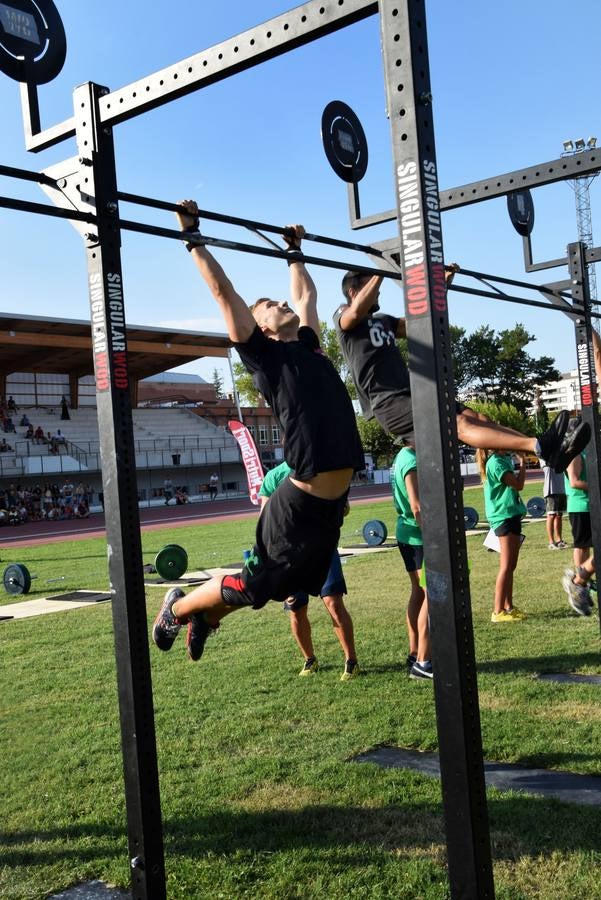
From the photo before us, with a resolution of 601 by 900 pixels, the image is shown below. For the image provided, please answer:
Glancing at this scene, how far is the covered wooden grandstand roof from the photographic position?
33.8 meters

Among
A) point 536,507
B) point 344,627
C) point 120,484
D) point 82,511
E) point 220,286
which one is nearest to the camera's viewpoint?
point 120,484

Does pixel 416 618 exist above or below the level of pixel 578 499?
below

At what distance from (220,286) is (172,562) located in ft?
27.2

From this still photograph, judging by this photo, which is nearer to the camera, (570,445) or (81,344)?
(570,445)

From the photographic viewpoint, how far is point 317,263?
3953 mm

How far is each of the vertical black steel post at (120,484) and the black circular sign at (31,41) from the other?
0.17 m

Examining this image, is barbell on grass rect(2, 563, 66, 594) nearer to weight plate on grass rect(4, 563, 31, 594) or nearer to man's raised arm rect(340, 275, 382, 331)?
weight plate on grass rect(4, 563, 31, 594)

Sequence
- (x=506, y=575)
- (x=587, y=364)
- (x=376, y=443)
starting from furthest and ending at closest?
(x=376, y=443), (x=506, y=575), (x=587, y=364)

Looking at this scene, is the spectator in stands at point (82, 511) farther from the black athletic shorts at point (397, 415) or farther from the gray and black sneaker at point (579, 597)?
the black athletic shorts at point (397, 415)

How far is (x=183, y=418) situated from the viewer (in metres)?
50.4

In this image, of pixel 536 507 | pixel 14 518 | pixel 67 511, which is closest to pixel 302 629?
pixel 536 507

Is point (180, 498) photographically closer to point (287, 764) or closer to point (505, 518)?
point (505, 518)

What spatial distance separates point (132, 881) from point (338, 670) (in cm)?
330

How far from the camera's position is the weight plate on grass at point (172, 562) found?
435 inches
